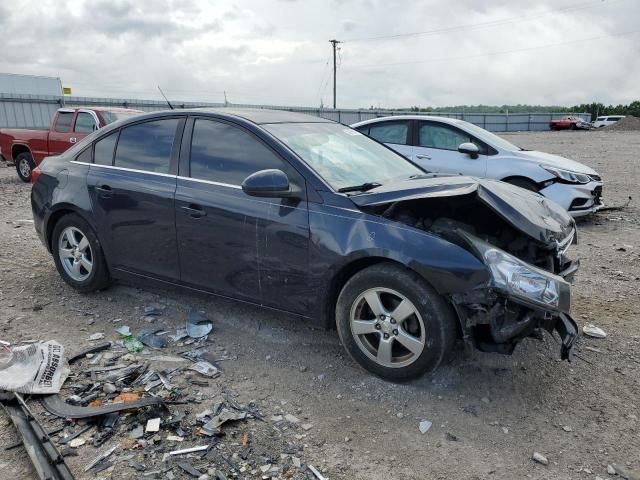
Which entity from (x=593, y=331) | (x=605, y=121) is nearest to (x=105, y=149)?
(x=593, y=331)

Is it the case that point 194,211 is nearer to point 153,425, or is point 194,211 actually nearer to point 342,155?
point 342,155

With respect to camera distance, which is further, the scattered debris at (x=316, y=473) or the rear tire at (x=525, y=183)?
the rear tire at (x=525, y=183)

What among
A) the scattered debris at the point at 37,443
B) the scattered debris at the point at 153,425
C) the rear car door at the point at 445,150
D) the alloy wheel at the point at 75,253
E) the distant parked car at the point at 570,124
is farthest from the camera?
the distant parked car at the point at 570,124

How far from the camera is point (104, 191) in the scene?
4.56m

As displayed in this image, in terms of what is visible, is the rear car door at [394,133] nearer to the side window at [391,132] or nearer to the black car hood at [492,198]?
the side window at [391,132]

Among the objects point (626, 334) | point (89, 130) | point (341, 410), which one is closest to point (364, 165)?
point (341, 410)

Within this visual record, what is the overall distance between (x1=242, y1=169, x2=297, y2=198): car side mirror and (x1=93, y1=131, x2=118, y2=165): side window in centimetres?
182

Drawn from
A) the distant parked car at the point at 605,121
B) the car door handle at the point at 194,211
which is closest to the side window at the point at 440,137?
the car door handle at the point at 194,211

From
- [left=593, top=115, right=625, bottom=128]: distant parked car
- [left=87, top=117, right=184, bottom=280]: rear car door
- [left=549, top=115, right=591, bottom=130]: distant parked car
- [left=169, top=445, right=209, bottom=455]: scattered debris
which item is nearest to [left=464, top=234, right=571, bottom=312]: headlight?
[left=169, top=445, right=209, bottom=455]: scattered debris

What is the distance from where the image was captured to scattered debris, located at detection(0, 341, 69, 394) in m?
3.35

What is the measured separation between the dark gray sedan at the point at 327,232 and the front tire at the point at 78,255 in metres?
0.02

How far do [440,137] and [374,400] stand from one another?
19.6ft

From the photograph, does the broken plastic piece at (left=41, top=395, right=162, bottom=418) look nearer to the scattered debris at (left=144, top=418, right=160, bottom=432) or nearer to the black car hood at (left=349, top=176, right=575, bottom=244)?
the scattered debris at (left=144, top=418, right=160, bottom=432)

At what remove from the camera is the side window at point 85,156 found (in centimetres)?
484
